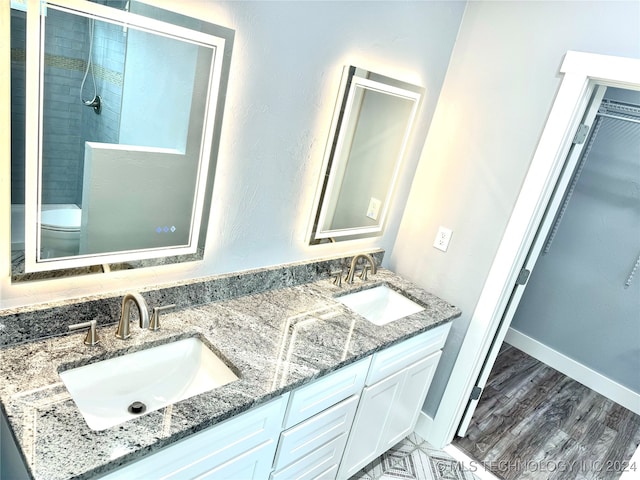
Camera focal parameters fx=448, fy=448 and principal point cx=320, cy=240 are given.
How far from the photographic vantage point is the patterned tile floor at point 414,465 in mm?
2226

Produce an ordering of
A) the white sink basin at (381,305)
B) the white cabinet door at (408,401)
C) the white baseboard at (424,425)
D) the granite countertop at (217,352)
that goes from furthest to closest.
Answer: the white baseboard at (424,425) → the white sink basin at (381,305) → the white cabinet door at (408,401) → the granite countertop at (217,352)

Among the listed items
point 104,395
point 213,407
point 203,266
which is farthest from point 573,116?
point 104,395

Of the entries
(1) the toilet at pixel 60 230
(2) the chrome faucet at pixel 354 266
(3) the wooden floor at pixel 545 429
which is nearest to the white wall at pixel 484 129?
(2) the chrome faucet at pixel 354 266

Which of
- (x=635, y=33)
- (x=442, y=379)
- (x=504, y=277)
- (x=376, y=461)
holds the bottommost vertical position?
(x=376, y=461)

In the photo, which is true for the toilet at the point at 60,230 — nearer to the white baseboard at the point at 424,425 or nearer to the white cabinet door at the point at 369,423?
the white cabinet door at the point at 369,423

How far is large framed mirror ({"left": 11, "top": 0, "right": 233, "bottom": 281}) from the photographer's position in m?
1.11

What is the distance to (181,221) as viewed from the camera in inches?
59.7

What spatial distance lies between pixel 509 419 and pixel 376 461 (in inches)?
41.6

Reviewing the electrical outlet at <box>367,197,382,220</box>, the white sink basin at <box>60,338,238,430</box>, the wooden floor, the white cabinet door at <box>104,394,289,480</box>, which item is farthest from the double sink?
the wooden floor

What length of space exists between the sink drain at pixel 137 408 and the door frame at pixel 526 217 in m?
1.58

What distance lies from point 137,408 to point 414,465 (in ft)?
5.19

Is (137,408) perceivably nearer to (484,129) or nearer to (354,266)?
(354,266)

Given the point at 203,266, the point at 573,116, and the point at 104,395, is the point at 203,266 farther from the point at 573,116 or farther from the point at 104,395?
the point at 573,116

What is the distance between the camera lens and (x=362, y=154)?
6.68 feet
